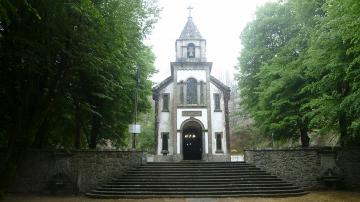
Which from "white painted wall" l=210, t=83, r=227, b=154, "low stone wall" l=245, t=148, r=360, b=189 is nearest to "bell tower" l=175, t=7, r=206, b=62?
"white painted wall" l=210, t=83, r=227, b=154

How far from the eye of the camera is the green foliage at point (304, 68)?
41.9ft

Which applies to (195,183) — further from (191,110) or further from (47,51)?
(191,110)

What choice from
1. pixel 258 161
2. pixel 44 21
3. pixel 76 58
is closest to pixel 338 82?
pixel 258 161

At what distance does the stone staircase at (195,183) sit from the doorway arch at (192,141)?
790 cm

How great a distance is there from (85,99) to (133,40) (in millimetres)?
4893

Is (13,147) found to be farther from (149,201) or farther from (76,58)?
(149,201)

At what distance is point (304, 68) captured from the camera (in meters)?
18.0

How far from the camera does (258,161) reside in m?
18.5

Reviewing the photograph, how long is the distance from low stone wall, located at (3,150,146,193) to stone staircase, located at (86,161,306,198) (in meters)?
0.99

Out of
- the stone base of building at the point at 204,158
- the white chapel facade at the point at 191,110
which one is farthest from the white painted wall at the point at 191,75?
the stone base of building at the point at 204,158

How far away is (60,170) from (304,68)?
46.0 feet

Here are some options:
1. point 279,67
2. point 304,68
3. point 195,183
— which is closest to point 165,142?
point 195,183

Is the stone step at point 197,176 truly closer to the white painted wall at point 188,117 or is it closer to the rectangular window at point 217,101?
the white painted wall at point 188,117

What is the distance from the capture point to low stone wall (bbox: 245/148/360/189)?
1686 cm
